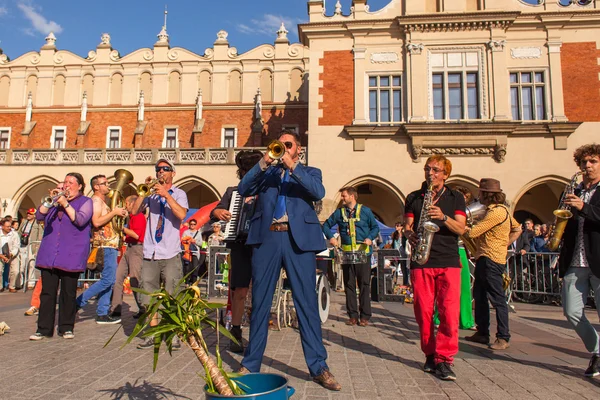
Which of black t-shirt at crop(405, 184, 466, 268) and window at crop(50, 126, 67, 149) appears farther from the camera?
window at crop(50, 126, 67, 149)

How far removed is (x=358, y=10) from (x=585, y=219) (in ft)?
60.2

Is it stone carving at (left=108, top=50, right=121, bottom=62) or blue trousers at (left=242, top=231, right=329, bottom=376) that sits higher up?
stone carving at (left=108, top=50, right=121, bottom=62)

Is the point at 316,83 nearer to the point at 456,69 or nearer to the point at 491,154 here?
the point at 456,69

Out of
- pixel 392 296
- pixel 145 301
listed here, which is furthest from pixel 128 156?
pixel 145 301

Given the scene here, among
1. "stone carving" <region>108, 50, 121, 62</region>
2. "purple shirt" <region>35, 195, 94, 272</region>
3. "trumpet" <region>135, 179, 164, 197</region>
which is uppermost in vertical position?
"stone carving" <region>108, 50, 121, 62</region>

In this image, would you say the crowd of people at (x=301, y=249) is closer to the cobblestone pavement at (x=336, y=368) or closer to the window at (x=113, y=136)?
the cobblestone pavement at (x=336, y=368)

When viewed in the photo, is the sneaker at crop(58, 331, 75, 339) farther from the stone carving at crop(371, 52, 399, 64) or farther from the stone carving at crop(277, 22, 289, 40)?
the stone carving at crop(277, 22, 289, 40)

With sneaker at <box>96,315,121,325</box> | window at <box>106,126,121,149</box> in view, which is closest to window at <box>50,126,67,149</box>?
window at <box>106,126,121,149</box>

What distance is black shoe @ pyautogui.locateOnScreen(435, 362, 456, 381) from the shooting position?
12.6ft

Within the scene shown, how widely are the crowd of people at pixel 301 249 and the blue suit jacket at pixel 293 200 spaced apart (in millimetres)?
10

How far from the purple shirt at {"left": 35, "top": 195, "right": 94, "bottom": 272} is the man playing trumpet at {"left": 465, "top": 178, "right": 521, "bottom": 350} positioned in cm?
480

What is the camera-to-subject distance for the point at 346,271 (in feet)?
23.7

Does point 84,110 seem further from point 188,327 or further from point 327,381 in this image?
point 188,327

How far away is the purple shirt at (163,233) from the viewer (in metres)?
5.24
